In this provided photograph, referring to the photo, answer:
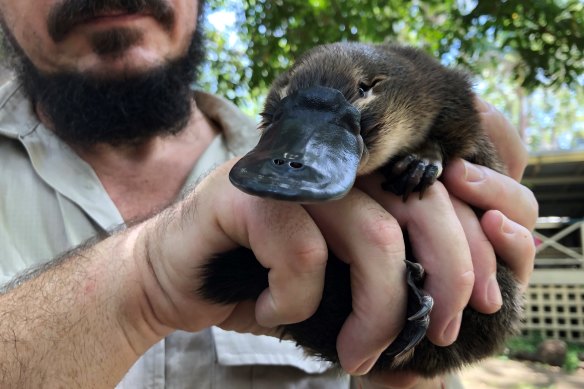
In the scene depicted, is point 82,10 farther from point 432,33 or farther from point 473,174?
point 432,33

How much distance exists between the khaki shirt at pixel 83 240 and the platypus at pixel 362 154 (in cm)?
49

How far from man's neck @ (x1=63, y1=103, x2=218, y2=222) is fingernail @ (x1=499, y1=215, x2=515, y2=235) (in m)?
1.10

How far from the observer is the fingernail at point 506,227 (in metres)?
1.02

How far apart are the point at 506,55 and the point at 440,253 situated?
4.57 metres

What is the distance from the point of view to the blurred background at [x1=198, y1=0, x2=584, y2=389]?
10.5 ft

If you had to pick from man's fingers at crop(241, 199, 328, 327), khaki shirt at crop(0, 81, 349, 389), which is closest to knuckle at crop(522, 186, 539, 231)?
man's fingers at crop(241, 199, 328, 327)

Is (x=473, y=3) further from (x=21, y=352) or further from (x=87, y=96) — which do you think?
(x=21, y=352)

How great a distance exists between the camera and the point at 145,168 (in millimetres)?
1936

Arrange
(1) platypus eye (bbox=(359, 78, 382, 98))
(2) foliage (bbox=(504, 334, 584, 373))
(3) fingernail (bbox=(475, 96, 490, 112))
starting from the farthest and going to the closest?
(2) foliage (bbox=(504, 334, 584, 373)), (3) fingernail (bbox=(475, 96, 490, 112)), (1) platypus eye (bbox=(359, 78, 382, 98))

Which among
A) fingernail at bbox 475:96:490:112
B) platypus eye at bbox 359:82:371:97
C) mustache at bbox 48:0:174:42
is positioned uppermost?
mustache at bbox 48:0:174:42

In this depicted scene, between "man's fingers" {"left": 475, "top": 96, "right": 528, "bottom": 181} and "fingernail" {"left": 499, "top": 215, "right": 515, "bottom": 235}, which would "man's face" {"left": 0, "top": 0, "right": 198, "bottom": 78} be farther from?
"fingernail" {"left": 499, "top": 215, "right": 515, "bottom": 235}

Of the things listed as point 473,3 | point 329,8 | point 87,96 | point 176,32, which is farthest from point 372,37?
point 87,96

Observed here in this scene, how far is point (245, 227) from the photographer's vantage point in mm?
842

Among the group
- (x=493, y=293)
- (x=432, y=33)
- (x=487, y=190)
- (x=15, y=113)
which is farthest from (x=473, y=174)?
(x=432, y=33)
